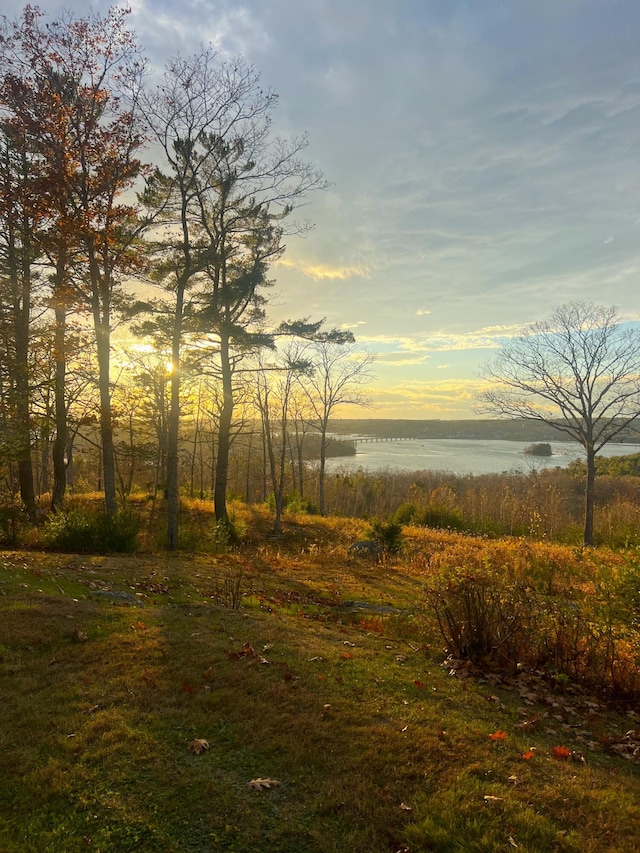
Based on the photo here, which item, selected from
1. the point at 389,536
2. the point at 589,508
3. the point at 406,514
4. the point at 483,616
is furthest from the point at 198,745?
the point at 406,514


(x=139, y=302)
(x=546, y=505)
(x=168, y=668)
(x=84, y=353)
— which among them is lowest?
(x=546, y=505)

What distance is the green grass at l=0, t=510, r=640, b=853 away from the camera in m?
2.44

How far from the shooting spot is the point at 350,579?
1008 cm

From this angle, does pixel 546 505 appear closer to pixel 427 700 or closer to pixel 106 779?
pixel 427 700

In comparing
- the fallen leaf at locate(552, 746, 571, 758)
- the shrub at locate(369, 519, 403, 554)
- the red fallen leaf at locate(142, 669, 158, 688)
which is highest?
the red fallen leaf at locate(142, 669, 158, 688)

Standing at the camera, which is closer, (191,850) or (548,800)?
(191,850)

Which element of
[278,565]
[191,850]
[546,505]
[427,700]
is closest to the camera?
[191,850]

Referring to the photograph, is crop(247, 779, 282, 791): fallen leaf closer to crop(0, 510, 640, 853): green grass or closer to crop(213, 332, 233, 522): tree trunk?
crop(0, 510, 640, 853): green grass

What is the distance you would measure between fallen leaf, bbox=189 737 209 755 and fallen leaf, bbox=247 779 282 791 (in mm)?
462

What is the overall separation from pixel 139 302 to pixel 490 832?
13305 millimetres

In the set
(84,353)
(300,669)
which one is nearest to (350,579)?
(300,669)

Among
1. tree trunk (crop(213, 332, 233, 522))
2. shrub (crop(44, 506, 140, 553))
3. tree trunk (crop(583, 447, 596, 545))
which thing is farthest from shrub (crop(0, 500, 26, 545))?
tree trunk (crop(583, 447, 596, 545))

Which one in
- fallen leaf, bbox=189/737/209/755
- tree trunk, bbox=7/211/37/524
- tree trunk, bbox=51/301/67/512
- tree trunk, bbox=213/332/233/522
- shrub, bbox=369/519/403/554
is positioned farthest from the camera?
tree trunk, bbox=213/332/233/522

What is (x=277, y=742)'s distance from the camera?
10.5 feet
